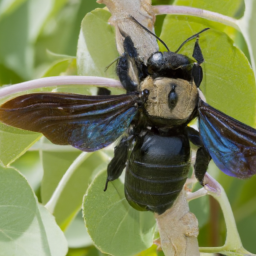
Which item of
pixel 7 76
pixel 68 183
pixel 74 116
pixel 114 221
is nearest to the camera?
pixel 74 116

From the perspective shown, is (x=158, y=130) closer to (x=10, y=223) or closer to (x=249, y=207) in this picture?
(x=10, y=223)

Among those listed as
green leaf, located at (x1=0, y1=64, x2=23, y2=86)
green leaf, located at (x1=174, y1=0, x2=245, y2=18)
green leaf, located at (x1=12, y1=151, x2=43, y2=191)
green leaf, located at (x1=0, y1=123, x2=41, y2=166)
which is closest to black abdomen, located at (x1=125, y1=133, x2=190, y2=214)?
green leaf, located at (x1=0, y1=123, x2=41, y2=166)

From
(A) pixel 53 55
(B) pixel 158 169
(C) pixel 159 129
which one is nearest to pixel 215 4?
(C) pixel 159 129

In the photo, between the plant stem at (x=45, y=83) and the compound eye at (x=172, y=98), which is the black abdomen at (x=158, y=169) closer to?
the compound eye at (x=172, y=98)

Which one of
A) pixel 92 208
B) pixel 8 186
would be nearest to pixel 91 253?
pixel 92 208

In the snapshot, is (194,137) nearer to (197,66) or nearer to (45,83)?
(197,66)

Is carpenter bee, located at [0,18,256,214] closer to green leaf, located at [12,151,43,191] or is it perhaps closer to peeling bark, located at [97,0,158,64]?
peeling bark, located at [97,0,158,64]

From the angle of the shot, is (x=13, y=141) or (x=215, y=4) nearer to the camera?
(x=13, y=141)

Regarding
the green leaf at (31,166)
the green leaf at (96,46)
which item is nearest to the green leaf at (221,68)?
the green leaf at (96,46)
